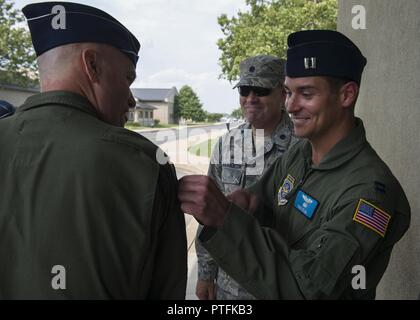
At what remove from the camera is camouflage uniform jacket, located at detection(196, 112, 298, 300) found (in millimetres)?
2584

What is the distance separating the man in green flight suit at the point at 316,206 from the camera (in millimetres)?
1250

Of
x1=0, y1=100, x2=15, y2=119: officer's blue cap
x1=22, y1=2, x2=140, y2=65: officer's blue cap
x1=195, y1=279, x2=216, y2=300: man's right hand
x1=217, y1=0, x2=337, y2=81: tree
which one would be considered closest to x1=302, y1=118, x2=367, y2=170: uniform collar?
x1=22, y1=2, x2=140, y2=65: officer's blue cap

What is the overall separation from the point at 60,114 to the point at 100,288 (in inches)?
17.7

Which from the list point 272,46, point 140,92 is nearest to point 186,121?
point 140,92

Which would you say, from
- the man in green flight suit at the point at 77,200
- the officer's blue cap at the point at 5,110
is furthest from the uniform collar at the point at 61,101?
the officer's blue cap at the point at 5,110

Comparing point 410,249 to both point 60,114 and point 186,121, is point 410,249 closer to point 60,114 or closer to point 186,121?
point 60,114

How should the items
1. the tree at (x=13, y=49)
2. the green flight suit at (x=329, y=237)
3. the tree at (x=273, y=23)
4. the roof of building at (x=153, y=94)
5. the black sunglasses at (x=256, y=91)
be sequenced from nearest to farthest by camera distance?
the green flight suit at (x=329, y=237) → the black sunglasses at (x=256, y=91) → the tree at (x=273, y=23) → the tree at (x=13, y=49) → the roof of building at (x=153, y=94)

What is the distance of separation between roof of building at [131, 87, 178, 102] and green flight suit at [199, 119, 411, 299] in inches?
2175

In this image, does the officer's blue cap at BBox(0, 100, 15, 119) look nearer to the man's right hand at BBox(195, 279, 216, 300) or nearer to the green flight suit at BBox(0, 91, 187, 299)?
the green flight suit at BBox(0, 91, 187, 299)

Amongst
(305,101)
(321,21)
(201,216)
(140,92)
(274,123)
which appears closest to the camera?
(201,216)

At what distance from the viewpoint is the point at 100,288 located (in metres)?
1.00

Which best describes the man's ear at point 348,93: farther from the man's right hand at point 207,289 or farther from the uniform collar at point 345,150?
the man's right hand at point 207,289

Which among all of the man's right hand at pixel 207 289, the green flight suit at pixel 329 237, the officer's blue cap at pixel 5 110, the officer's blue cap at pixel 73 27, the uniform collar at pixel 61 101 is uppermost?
the officer's blue cap at pixel 73 27

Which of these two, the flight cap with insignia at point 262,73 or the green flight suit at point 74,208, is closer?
the green flight suit at point 74,208
